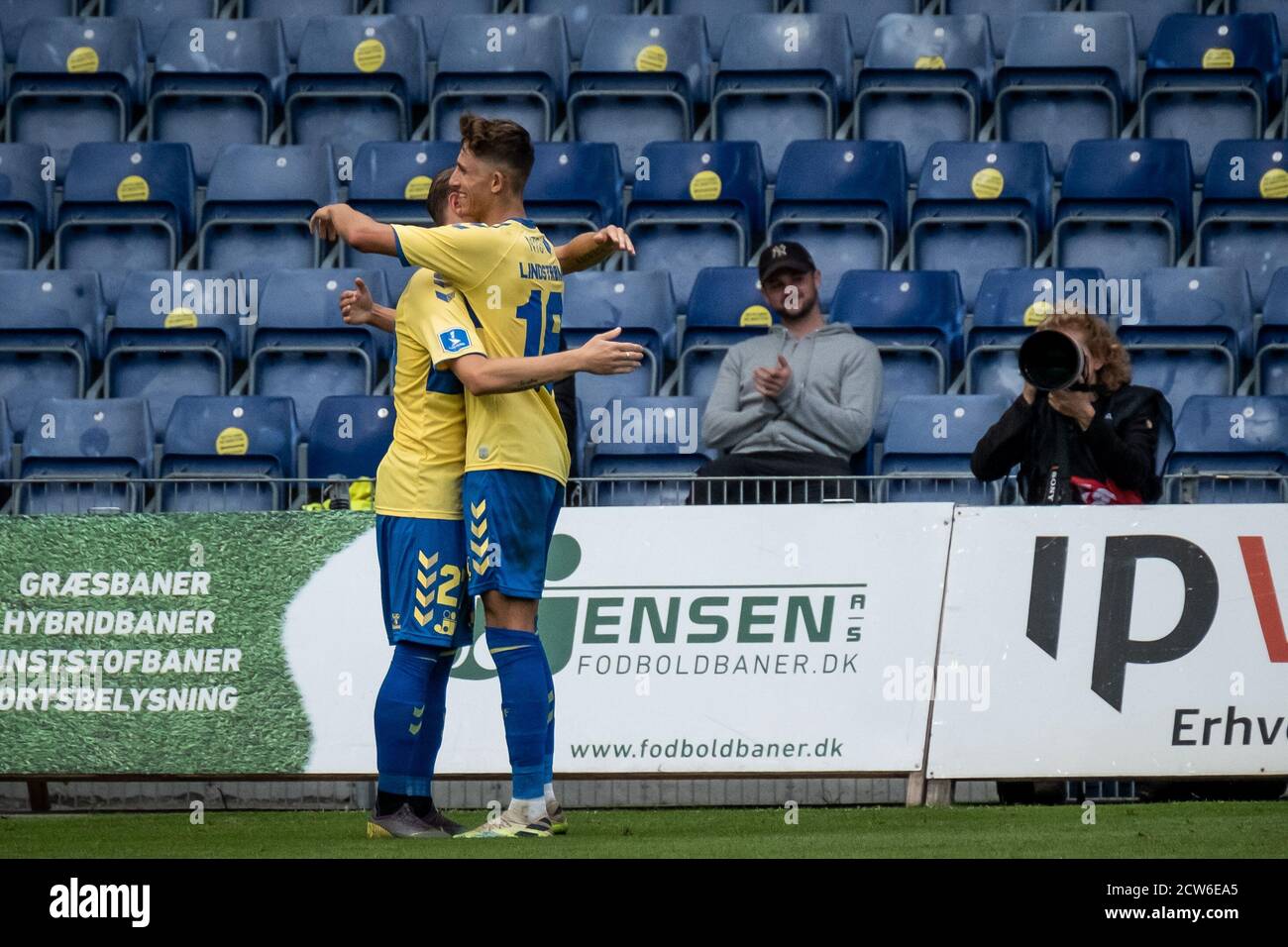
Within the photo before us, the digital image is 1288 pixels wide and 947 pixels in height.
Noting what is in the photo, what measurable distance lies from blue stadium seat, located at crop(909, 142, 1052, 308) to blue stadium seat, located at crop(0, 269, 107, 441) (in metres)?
4.44

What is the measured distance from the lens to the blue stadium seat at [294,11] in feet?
40.5

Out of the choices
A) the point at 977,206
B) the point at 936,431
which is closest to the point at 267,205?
the point at 977,206

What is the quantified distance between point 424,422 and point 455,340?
33 centimetres

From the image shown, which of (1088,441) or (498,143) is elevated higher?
(498,143)

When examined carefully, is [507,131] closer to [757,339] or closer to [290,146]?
[757,339]

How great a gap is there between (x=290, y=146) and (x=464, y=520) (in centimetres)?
601

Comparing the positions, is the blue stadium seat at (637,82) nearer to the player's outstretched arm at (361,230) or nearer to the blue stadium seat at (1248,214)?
the blue stadium seat at (1248,214)

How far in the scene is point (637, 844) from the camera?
540 centimetres

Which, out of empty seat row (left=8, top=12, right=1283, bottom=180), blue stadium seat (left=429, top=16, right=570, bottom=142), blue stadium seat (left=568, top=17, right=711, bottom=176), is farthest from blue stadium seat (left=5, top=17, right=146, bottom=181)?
blue stadium seat (left=568, top=17, right=711, bottom=176)

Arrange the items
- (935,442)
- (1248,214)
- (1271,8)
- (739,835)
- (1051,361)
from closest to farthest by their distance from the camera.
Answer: (739,835) < (1051,361) < (935,442) < (1248,214) < (1271,8)

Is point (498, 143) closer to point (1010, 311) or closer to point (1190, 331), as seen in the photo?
point (1010, 311)

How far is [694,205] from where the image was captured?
10.5m

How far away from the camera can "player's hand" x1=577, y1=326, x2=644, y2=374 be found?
17.4ft
